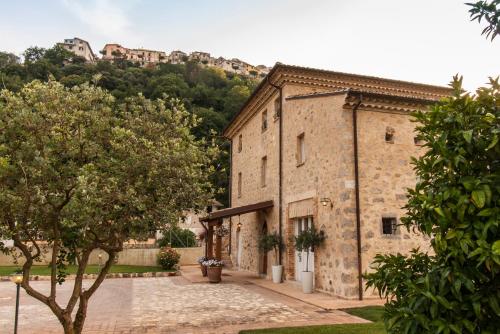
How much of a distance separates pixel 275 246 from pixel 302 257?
5.46 ft

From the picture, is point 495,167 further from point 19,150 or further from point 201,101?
point 201,101

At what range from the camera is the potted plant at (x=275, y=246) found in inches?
593

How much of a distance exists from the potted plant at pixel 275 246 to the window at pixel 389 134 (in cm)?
575

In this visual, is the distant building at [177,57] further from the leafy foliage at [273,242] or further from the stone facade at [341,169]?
the leafy foliage at [273,242]

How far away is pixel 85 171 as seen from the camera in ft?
16.9

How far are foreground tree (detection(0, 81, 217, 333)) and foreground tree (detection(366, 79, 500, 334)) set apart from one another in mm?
3741

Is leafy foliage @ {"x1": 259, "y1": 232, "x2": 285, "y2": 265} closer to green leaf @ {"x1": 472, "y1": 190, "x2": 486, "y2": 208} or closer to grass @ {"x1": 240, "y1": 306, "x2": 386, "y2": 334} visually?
grass @ {"x1": 240, "y1": 306, "x2": 386, "y2": 334}

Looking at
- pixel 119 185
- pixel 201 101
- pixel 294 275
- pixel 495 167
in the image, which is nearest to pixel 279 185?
pixel 294 275

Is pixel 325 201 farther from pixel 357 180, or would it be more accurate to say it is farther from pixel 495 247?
pixel 495 247

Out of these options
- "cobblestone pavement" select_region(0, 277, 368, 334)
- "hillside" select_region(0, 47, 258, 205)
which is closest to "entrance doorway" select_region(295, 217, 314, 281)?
"cobblestone pavement" select_region(0, 277, 368, 334)

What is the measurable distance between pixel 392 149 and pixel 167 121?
7877 millimetres

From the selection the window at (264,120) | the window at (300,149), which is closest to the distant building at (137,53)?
the window at (264,120)

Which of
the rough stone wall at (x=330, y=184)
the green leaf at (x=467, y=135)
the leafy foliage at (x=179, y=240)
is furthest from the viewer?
the leafy foliage at (x=179, y=240)

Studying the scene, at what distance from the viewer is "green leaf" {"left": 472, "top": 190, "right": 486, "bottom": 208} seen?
240 cm
